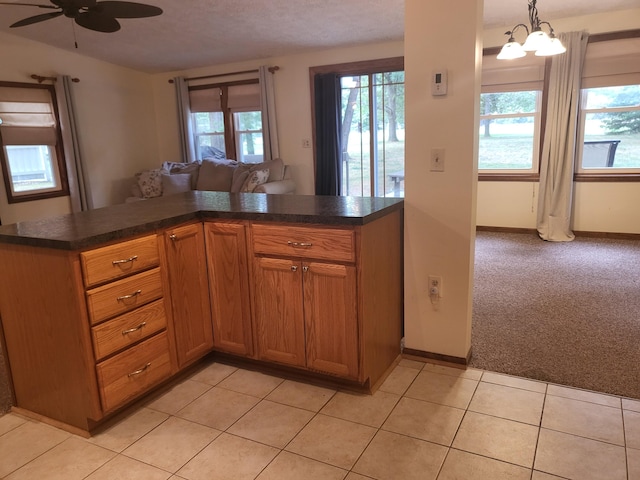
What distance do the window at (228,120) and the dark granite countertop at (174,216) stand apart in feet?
13.1

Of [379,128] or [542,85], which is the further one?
[379,128]

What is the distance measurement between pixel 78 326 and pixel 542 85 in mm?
5137

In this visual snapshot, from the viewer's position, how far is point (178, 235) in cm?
235

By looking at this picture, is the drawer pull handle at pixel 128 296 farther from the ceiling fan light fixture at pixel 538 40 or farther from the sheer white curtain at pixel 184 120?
the sheer white curtain at pixel 184 120

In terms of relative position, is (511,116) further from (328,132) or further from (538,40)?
(538,40)

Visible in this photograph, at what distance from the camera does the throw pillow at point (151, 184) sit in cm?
633

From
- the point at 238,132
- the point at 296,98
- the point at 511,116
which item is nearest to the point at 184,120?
the point at 238,132

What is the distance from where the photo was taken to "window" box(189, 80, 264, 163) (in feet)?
21.6

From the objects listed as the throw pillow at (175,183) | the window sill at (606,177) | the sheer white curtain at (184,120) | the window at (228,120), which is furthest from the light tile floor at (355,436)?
the sheer white curtain at (184,120)

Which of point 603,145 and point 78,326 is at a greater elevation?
point 603,145

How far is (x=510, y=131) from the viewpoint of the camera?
5.57m

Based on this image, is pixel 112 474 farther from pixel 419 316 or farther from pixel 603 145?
pixel 603 145

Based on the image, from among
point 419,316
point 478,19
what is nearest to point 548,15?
point 478,19

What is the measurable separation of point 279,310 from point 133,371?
0.73m
